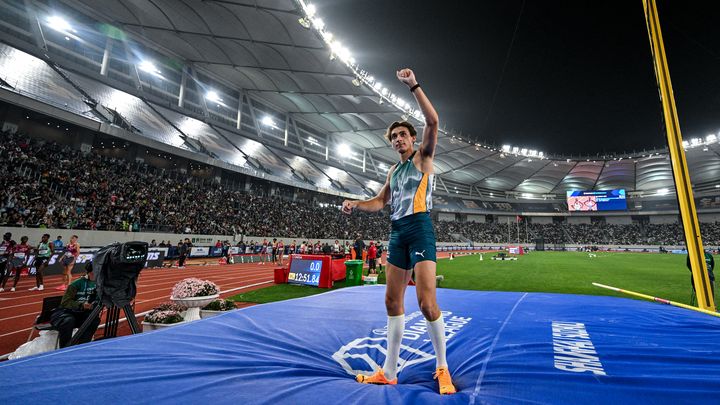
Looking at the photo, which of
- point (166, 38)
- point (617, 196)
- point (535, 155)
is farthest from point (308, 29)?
point (617, 196)

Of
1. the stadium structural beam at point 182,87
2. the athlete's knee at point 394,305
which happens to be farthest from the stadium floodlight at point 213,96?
the athlete's knee at point 394,305

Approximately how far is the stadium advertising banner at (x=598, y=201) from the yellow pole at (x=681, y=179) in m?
61.0

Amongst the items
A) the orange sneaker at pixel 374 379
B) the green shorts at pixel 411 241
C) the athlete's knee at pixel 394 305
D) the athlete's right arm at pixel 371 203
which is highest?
the athlete's right arm at pixel 371 203

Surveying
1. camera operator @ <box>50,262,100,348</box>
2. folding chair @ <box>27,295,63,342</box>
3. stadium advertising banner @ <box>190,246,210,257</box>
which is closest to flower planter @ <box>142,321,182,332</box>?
camera operator @ <box>50,262,100,348</box>

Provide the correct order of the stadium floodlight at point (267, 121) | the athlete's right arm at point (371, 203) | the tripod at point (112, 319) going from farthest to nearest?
the stadium floodlight at point (267, 121) < the tripod at point (112, 319) < the athlete's right arm at point (371, 203)

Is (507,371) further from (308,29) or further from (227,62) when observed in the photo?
(227,62)

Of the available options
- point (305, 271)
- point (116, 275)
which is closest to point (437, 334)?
point (116, 275)

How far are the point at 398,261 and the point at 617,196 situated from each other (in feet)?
227

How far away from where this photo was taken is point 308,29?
24266mm

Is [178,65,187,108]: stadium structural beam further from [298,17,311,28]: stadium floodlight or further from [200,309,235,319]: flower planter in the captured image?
[200,309,235,319]: flower planter

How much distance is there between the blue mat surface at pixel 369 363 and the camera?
6.21 ft

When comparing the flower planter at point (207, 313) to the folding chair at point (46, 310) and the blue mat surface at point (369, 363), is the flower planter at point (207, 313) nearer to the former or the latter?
the blue mat surface at point (369, 363)

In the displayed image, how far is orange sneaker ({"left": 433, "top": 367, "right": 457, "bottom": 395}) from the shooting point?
6.89 feet

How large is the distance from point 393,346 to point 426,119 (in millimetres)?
1995
